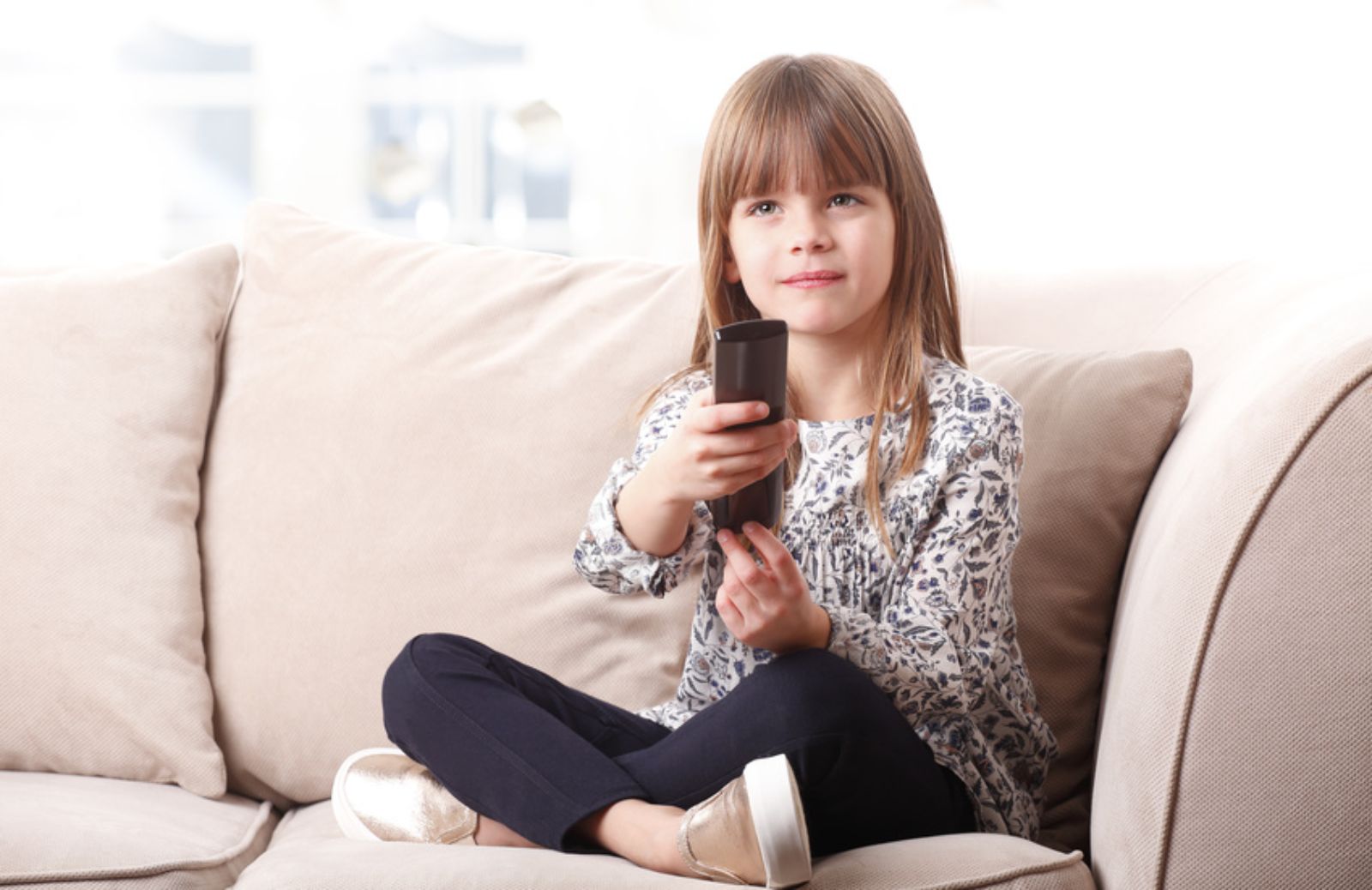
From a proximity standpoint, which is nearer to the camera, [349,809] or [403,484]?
[349,809]

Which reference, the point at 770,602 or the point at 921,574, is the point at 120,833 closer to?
the point at 770,602

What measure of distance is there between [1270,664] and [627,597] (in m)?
Answer: 0.68

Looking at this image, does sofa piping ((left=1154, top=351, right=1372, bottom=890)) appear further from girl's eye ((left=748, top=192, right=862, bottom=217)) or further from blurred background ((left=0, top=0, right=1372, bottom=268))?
blurred background ((left=0, top=0, right=1372, bottom=268))

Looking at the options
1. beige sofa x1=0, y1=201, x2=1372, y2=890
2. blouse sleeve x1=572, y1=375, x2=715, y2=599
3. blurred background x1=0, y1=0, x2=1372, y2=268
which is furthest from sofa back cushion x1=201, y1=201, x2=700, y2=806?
blurred background x1=0, y1=0, x2=1372, y2=268

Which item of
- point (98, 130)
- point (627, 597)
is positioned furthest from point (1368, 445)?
point (98, 130)

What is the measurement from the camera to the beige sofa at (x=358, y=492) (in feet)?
3.90

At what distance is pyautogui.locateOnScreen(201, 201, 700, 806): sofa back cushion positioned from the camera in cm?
135

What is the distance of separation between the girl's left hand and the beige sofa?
0.18 meters

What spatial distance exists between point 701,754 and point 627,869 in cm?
14

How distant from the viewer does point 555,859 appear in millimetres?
934

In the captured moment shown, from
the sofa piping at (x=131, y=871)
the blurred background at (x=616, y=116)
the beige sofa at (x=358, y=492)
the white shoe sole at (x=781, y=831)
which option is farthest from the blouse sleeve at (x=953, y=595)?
the blurred background at (x=616, y=116)

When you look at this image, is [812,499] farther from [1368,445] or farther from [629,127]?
[629,127]

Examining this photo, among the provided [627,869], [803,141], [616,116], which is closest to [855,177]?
[803,141]

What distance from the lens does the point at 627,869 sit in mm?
925
